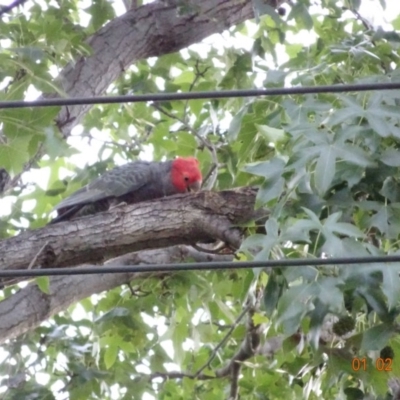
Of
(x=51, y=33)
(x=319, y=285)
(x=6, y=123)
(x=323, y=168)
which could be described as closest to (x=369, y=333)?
(x=319, y=285)

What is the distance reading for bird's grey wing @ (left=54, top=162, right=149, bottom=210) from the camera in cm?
504

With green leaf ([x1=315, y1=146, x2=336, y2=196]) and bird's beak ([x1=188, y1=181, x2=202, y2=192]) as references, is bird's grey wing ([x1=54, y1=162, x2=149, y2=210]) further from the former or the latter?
green leaf ([x1=315, y1=146, x2=336, y2=196])

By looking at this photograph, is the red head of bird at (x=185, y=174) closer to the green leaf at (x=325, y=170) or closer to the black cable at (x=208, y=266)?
the green leaf at (x=325, y=170)

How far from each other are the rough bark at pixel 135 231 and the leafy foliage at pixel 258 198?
0.18m

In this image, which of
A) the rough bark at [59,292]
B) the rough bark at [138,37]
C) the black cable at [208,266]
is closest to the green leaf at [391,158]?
the black cable at [208,266]

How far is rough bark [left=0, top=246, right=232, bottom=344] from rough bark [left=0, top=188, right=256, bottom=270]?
0.71 m

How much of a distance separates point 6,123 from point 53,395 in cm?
184

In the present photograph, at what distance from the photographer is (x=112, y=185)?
516cm

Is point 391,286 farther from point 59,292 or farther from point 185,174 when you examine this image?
point 185,174

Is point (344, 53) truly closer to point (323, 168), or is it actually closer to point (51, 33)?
point (323, 168)

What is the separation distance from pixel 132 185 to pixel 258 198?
2225 mm

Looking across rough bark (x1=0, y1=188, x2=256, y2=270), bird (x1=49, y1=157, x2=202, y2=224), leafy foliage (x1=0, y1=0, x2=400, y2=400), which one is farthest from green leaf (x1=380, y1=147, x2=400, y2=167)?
bird (x1=49, y1=157, x2=202, y2=224)

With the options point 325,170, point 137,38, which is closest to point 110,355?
point 137,38

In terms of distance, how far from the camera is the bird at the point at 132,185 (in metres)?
5.05
